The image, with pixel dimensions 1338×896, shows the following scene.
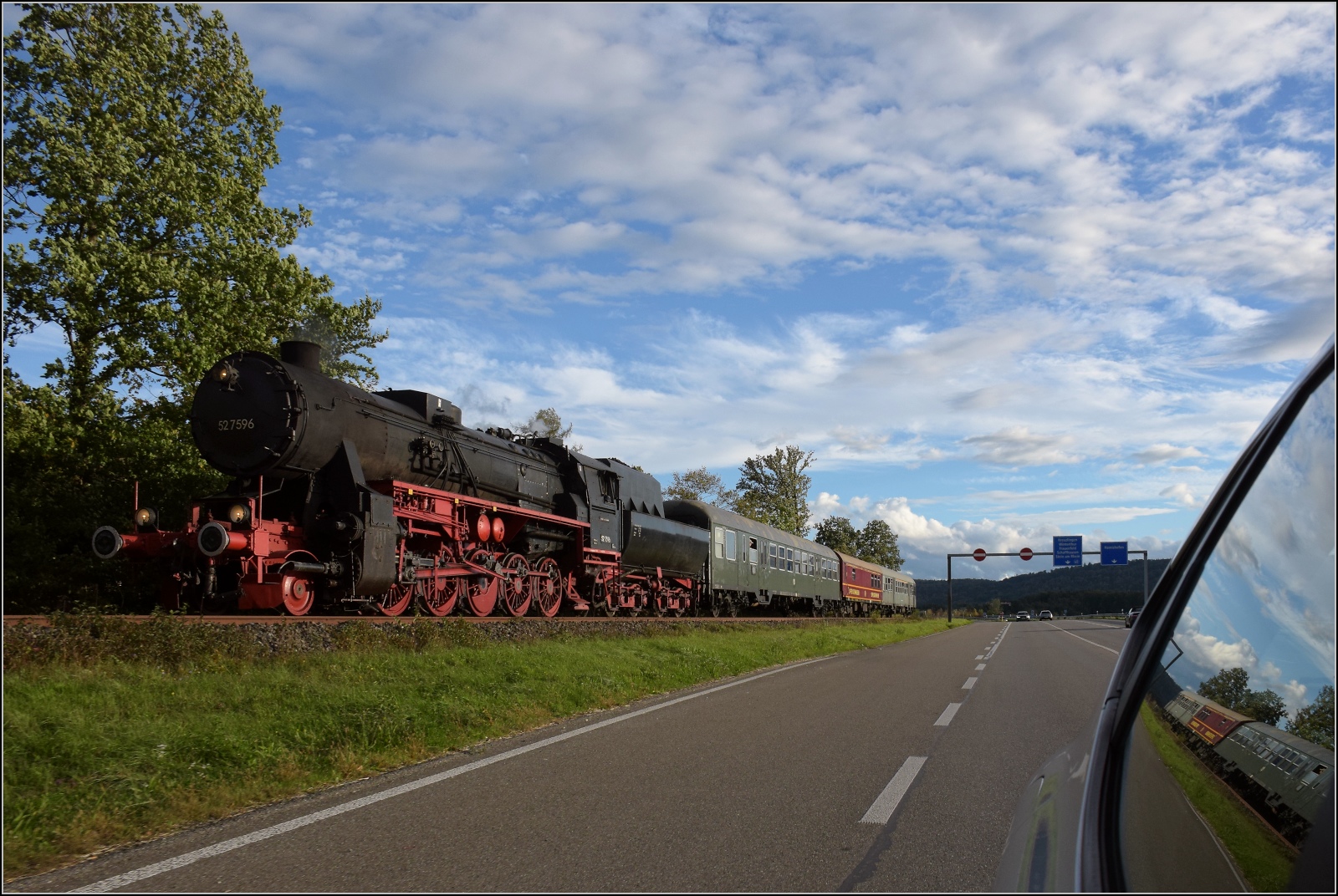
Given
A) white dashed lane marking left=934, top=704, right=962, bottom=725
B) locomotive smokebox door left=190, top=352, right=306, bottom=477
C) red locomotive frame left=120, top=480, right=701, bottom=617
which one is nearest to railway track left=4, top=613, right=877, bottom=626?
red locomotive frame left=120, top=480, right=701, bottom=617

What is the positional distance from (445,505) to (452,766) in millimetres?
9033

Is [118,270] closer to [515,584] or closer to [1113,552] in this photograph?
[515,584]

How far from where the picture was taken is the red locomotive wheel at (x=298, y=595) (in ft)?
40.1

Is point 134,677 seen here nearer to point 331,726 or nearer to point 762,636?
point 331,726

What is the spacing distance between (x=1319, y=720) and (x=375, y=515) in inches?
493

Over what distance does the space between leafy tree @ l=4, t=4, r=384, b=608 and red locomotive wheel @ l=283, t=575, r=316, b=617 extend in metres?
6.96

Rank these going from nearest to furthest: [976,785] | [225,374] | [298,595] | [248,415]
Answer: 1. [976,785]
2. [298,595]
3. [248,415]
4. [225,374]

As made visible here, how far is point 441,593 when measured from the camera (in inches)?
598

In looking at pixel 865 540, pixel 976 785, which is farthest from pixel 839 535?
pixel 976 785

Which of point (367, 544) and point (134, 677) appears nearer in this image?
point (134, 677)

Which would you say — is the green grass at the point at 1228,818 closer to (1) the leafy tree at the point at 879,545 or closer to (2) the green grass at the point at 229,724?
(2) the green grass at the point at 229,724

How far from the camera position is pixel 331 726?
7129mm

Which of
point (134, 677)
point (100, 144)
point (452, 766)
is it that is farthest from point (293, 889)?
point (100, 144)

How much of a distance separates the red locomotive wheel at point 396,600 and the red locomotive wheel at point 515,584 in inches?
94.6
